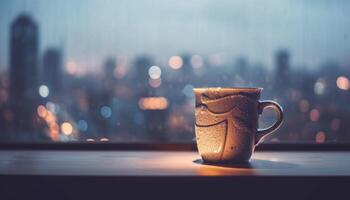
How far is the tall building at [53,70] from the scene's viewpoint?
115 centimetres

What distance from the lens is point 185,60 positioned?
113 centimetres

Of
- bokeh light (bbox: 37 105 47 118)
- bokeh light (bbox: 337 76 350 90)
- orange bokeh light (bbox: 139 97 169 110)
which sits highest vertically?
bokeh light (bbox: 337 76 350 90)

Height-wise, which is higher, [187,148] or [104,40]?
[104,40]

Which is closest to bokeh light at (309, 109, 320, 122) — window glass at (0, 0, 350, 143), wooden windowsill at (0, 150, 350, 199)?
window glass at (0, 0, 350, 143)

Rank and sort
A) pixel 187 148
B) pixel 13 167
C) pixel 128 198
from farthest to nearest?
pixel 187 148 → pixel 13 167 → pixel 128 198

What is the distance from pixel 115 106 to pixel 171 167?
41cm

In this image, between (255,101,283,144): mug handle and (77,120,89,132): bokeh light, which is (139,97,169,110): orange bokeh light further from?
(255,101,283,144): mug handle

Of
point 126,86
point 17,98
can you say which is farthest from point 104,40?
point 17,98

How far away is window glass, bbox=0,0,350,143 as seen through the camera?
1.13 meters

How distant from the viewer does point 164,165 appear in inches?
31.2

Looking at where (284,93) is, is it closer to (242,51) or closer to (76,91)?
(242,51)

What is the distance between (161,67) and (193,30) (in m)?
0.12

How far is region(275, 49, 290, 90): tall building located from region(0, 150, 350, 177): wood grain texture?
6.6 inches

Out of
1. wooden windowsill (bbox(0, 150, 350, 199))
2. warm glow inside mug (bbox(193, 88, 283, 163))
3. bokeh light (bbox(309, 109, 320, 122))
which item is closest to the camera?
wooden windowsill (bbox(0, 150, 350, 199))
